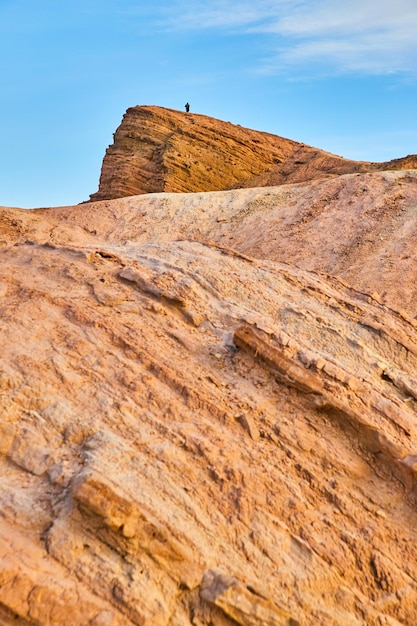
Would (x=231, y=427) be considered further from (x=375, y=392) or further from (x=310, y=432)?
(x=375, y=392)

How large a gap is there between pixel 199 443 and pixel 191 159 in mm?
26839

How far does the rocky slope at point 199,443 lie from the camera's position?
518 cm

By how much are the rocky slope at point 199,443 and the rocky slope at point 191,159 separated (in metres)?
21.9

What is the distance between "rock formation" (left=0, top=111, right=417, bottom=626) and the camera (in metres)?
5.18

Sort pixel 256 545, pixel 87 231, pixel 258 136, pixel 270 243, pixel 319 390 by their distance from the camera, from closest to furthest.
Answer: pixel 256 545
pixel 319 390
pixel 270 243
pixel 87 231
pixel 258 136

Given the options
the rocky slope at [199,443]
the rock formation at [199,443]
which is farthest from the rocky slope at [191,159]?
the rock formation at [199,443]

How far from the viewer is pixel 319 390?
7141 mm

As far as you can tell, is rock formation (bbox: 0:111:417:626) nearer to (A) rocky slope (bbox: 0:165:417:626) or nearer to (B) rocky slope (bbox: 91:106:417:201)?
(A) rocky slope (bbox: 0:165:417:626)

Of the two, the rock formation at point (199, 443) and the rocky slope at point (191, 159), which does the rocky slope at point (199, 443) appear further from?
the rocky slope at point (191, 159)

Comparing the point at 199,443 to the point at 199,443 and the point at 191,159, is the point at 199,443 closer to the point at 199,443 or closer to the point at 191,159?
the point at 199,443

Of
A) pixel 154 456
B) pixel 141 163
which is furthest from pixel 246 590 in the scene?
pixel 141 163

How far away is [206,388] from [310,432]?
3.80 ft

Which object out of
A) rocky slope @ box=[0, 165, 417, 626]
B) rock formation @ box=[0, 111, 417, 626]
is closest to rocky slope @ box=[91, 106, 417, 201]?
rocky slope @ box=[0, 165, 417, 626]

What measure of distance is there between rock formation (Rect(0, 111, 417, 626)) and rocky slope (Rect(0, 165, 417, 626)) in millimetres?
16
